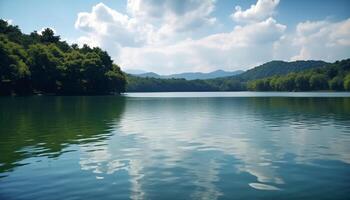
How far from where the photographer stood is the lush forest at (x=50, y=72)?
5531 inches

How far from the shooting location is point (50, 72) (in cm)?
16488

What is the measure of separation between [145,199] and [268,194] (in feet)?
17.0

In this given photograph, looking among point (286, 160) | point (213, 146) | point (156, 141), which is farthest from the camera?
point (156, 141)

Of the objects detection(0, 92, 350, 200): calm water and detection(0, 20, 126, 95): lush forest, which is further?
detection(0, 20, 126, 95): lush forest

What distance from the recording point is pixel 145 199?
48.5 feet

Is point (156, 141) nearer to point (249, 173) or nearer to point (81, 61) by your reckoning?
point (249, 173)

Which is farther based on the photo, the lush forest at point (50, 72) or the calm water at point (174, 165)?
the lush forest at point (50, 72)

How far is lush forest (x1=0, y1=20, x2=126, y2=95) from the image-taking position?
140 m

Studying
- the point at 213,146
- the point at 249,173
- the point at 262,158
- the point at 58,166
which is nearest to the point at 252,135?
the point at 213,146

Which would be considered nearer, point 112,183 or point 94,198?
point 94,198

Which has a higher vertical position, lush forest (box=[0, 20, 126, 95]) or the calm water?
lush forest (box=[0, 20, 126, 95])

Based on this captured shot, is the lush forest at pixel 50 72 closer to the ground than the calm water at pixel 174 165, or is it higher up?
higher up

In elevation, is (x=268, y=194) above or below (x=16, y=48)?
below

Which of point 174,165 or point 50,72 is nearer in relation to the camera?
point 174,165
